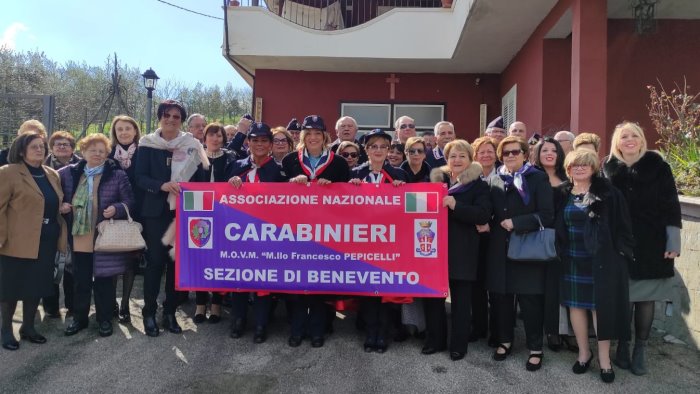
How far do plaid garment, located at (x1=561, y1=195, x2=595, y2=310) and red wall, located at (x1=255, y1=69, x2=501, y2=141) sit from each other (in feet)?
27.7

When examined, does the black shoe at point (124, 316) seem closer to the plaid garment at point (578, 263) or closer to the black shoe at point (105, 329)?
the black shoe at point (105, 329)

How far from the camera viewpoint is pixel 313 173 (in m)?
4.14

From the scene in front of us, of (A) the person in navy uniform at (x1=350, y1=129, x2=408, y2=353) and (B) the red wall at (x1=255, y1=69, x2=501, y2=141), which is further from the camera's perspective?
(B) the red wall at (x1=255, y1=69, x2=501, y2=141)

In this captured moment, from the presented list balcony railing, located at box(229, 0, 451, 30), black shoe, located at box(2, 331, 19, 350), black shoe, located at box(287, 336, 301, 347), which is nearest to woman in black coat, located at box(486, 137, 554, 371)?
black shoe, located at box(287, 336, 301, 347)

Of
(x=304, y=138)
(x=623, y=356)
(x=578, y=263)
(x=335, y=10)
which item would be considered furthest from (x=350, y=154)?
(x=335, y=10)

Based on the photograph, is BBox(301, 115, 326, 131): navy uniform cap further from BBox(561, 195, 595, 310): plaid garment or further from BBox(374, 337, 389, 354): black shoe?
BBox(561, 195, 595, 310): plaid garment

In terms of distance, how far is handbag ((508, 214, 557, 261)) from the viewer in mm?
3541

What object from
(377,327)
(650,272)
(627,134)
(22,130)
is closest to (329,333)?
(377,327)

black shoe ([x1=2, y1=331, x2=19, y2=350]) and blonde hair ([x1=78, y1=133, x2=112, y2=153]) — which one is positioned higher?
blonde hair ([x1=78, y1=133, x2=112, y2=153])

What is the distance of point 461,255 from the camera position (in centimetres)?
383

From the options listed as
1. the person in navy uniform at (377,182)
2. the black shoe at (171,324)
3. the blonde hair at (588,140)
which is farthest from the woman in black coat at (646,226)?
the black shoe at (171,324)

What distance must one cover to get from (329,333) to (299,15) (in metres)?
10.3

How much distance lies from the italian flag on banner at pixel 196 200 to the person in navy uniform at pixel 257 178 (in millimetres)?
243

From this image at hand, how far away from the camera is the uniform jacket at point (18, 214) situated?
157 inches
